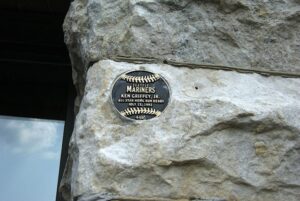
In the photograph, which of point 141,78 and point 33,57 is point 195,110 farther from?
point 33,57

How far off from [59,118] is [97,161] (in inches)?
83.7

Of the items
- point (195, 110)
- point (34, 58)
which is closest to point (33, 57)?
point (34, 58)

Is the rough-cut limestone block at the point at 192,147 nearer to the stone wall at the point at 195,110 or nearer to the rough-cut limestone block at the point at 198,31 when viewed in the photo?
the stone wall at the point at 195,110

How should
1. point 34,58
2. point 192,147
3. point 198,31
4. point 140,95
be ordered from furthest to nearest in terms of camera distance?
point 34,58 < point 198,31 < point 140,95 < point 192,147

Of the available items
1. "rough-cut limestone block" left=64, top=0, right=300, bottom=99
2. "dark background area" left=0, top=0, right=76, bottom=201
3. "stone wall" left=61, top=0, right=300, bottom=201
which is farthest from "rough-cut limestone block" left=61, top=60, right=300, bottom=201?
"dark background area" left=0, top=0, right=76, bottom=201

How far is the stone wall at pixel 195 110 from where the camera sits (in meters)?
2.11

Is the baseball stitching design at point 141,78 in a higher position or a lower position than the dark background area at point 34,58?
lower

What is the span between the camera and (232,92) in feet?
7.56

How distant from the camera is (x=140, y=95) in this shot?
2.29 meters

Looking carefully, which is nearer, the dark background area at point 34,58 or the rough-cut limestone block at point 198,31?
the rough-cut limestone block at point 198,31

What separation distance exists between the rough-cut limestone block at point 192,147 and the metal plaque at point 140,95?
0.11 ft

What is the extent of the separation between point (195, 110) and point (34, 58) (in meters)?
2.38

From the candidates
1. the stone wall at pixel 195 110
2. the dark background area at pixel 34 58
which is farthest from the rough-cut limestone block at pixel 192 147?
the dark background area at pixel 34 58

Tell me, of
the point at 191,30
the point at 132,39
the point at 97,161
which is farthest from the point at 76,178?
the point at 191,30
